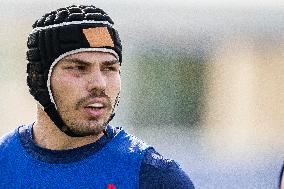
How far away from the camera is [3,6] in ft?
42.9

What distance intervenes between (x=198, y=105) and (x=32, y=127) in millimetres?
9821

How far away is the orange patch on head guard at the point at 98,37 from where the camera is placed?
387cm

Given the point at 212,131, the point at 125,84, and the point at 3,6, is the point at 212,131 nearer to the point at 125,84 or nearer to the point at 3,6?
the point at 125,84

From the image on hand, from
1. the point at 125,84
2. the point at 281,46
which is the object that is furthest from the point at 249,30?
the point at 125,84

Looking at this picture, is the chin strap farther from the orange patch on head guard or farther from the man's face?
the orange patch on head guard

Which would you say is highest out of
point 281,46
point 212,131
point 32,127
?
point 32,127

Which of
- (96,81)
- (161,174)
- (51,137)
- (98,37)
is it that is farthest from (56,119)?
(161,174)

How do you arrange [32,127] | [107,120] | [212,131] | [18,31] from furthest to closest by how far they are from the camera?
[212,131] < [18,31] < [32,127] < [107,120]

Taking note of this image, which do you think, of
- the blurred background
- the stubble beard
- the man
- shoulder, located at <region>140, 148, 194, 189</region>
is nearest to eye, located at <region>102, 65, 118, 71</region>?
the man

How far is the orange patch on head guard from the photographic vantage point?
3871mm

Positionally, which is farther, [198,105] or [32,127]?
[198,105]

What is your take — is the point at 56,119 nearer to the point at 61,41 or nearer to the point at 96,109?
the point at 96,109

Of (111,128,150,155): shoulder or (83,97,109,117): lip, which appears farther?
(111,128,150,155): shoulder

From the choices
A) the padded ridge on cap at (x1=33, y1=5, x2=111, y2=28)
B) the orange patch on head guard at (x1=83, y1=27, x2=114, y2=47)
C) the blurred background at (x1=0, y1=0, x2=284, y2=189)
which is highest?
the padded ridge on cap at (x1=33, y1=5, x2=111, y2=28)
